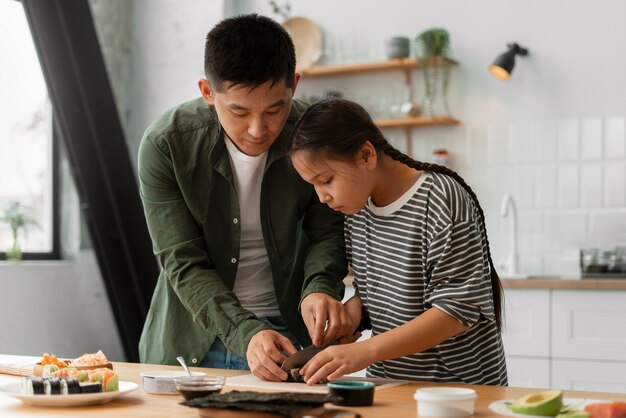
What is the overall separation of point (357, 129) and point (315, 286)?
0.39 m

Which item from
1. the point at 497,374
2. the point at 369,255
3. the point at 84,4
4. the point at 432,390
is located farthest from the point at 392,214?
the point at 84,4

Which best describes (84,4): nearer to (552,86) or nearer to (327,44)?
(327,44)

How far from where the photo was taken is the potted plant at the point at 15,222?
13.7 ft

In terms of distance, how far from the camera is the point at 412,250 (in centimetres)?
187

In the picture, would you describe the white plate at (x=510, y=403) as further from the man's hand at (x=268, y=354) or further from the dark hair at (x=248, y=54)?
the dark hair at (x=248, y=54)

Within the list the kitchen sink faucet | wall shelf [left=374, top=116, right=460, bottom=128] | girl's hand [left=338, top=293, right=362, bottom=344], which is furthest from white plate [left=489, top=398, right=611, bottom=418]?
wall shelf [left=374, top=116, right=460, bottom=128]

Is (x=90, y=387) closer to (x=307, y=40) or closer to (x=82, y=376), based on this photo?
(x=82, y=376)

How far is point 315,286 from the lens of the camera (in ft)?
6.61

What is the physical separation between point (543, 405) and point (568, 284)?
238 cm

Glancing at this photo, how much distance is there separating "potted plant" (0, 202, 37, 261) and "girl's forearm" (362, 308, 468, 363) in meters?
2.89

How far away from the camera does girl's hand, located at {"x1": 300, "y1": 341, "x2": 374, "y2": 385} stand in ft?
5.44

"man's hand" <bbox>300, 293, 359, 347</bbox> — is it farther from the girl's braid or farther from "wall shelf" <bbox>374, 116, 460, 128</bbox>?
"wall shelf" <bbox>374, 116, 460, 128</bbox>

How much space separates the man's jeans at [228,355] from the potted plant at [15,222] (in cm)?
230

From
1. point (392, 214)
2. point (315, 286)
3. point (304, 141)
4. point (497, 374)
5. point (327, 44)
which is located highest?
point (327, 44)
